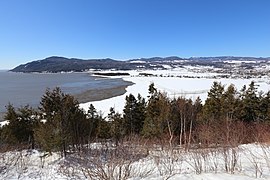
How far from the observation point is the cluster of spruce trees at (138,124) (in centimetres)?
1291

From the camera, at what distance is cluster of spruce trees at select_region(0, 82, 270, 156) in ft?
42.3

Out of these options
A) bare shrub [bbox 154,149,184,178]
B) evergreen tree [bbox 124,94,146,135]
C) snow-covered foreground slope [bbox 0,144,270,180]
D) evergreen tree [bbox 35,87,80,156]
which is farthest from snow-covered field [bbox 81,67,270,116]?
snow-covered foreground slope [bbox 0,144,270,180]

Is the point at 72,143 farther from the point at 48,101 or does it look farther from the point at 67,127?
the point at 48,101

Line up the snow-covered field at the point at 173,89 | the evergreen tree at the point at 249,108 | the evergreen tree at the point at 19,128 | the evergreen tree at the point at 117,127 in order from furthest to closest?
1. the snow-covered field at the point at 173,89
2. the evergreen tree at the point at 249,108
3. the evergreen tree at the point at 117,127
4. the evergreen tree at the point at 19,128

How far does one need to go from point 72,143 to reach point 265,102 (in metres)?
20.6

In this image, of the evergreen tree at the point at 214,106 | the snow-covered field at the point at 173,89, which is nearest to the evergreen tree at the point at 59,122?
the snow-covered field at the point at 173,89

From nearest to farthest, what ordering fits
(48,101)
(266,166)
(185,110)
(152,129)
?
(266,166)
(48,101)
(152,129)
(185,110)

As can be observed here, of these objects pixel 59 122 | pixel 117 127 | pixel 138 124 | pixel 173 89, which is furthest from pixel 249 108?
pixel 173 89

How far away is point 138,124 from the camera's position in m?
24.6

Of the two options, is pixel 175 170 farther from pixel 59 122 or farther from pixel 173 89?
pixel 173 89

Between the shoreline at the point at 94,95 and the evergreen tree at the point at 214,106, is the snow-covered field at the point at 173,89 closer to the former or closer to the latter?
the shoreline at the point at 94,95

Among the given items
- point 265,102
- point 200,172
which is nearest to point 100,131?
point 200,172

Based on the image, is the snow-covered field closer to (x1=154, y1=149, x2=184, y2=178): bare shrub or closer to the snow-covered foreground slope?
(x1=154, y1=149, x2=184, y2=178): bare shrub

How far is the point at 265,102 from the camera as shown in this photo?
26188 millimetres
